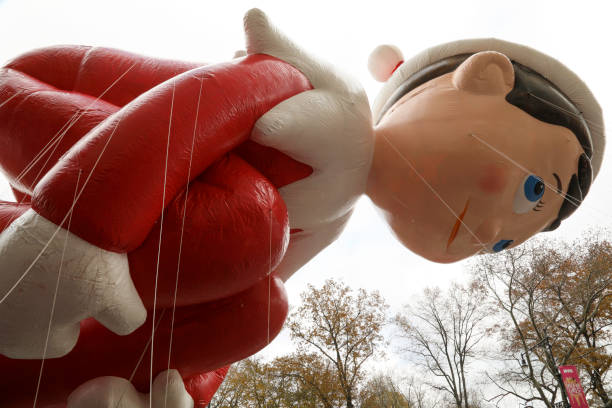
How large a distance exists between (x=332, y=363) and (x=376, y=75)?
994 cm

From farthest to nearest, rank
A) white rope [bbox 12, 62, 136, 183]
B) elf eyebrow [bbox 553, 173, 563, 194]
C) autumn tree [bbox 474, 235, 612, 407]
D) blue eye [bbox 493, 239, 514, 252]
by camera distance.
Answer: autumn tree [bbox 474, 235, 612, 407], blue eye [bbox 493, 239, 514, 252], elf eyebrow [bbox 553, 173, 563, 194], white rope [bbox 12, 62, 136, 183]

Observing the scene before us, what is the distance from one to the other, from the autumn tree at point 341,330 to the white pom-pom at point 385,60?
961 cm

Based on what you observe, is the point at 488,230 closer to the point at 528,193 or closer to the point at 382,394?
the point at 528,193

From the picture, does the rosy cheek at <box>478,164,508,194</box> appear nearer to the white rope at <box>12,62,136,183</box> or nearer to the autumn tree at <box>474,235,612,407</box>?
the white rope at <box>12,62,136,183</box>

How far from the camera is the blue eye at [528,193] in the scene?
6.02ft

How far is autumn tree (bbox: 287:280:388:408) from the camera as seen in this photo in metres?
10.7

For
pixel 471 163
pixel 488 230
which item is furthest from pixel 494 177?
pixel 488 230

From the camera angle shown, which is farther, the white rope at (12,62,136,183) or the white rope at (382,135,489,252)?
the white rope at (382,135,489,252)

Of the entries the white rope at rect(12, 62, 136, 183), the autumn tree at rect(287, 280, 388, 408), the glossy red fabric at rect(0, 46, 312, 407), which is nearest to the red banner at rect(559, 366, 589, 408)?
the autumn tree at rect(287, 280, 388, 408)

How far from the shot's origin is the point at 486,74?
192cm

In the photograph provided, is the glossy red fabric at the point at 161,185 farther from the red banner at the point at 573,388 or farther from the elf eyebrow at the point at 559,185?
the red banner at the point at 573,388

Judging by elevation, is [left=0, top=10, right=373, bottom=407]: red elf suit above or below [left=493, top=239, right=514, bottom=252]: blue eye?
above

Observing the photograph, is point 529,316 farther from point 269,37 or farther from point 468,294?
point 269,37

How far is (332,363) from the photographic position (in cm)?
1083
